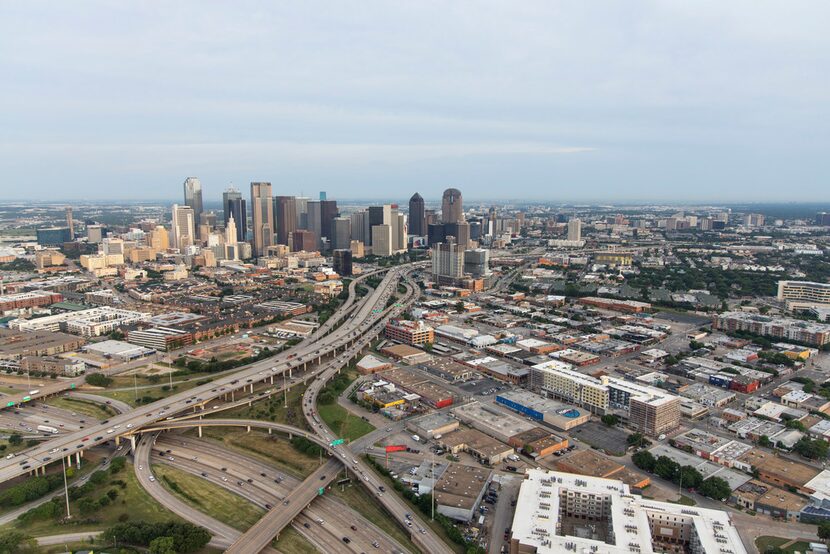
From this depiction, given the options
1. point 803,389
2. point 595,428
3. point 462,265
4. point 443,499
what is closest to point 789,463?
point 595,428

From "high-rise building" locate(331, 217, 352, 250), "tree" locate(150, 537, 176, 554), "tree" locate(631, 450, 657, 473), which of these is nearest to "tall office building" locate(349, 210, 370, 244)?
"high-rise building" locate(331, 217, 352, 250)

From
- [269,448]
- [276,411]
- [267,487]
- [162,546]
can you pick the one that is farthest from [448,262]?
[162,546]

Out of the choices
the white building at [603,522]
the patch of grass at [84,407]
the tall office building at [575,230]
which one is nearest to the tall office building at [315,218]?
the tall office building at [575,230]

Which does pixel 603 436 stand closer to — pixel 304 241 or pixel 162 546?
pixel 162 546

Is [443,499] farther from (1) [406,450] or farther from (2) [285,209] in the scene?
(2) [285,209]

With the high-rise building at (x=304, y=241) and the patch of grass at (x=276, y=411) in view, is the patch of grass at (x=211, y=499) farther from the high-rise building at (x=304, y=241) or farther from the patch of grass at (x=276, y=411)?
the high-rise building at (x=304, y=241)

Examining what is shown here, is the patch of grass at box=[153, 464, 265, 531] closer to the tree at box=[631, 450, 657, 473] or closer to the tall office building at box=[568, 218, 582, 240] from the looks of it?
the tree at box=[631, 450, 657, 473]
